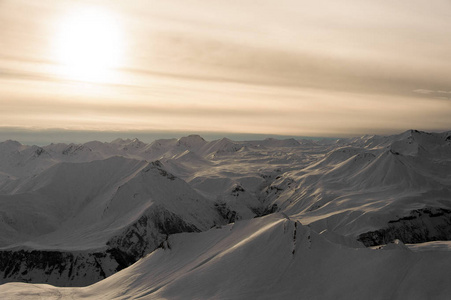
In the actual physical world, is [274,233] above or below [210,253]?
above

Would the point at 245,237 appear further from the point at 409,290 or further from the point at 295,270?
the point at 409,290

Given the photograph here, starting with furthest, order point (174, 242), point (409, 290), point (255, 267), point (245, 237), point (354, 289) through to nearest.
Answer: point (174, 242) → point (245, 237) → point (255, 267) → point (354, 289) → point (409, 290)

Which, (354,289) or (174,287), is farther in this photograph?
(174,287)

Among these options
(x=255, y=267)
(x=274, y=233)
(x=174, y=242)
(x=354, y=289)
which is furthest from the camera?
(x=174, y=242)

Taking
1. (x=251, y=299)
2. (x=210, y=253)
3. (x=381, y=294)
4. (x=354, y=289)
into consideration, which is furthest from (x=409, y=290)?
(x=210, y=253)

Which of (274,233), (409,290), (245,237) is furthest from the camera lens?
(245,237)

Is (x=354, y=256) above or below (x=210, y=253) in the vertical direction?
above

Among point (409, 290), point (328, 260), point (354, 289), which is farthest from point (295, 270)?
point (409, 290)

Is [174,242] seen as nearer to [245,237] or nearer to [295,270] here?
[245,237]

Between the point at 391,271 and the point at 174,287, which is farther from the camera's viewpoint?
the point at 174,287
